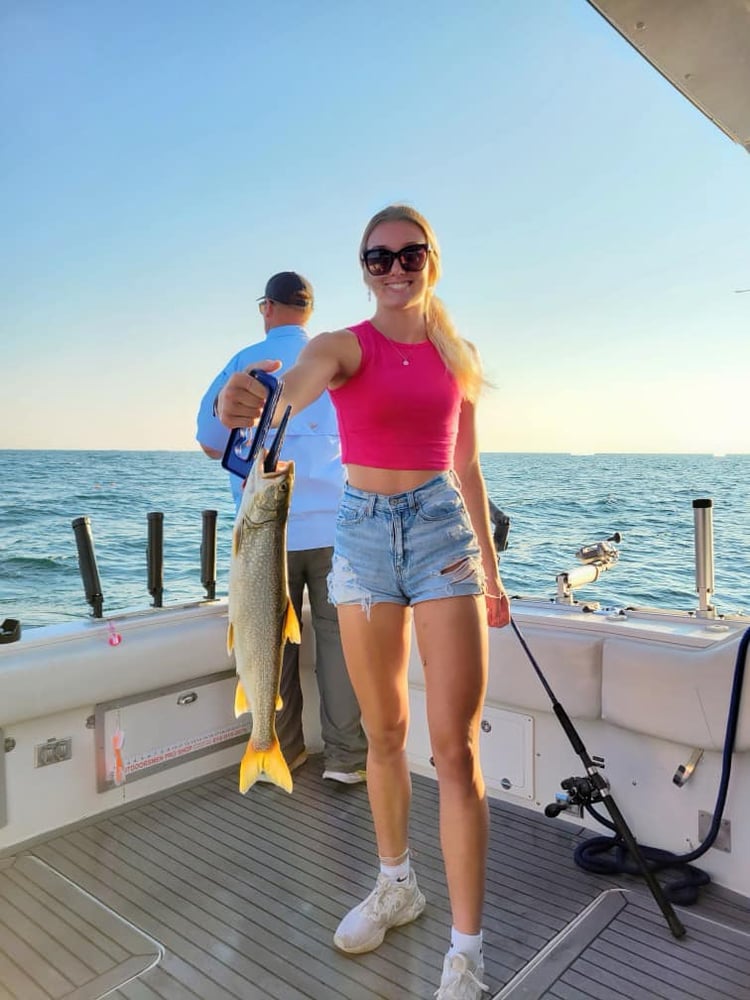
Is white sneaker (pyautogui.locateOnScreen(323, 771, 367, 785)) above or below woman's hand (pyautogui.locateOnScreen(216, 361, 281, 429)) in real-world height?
below

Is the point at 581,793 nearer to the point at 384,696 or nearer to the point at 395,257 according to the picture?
the point at 384,696

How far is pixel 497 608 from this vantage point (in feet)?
7.43

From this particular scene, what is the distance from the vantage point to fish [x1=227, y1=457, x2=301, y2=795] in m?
1.38

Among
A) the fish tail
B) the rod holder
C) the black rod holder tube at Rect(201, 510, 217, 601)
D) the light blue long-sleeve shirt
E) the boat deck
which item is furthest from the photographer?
the black rod holder tube at Rect(201, 510, 217, 601)

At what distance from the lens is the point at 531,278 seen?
25922 millimetres

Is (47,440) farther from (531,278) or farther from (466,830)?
(466,830)

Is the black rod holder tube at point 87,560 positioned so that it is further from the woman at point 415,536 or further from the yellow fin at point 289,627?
the yellow fin at point 289,627

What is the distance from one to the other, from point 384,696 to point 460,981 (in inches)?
29.6

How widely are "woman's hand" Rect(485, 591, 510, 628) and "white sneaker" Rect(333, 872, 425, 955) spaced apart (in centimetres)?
89

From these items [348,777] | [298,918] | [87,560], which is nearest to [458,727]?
[298,918]

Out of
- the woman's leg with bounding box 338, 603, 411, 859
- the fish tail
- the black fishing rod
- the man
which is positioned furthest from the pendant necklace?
the black fishing rod

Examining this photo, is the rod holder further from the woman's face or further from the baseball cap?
the baseball cap

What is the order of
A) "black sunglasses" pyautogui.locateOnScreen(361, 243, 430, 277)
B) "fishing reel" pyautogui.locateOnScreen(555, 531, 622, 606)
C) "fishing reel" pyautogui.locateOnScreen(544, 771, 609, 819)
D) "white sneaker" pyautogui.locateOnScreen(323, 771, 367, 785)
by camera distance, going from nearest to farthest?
"black sunglasses" pyautogui.locateOnScreen(361, 243, 430, 277), "fishing reel" pyautogui.locateOnScreen(544, 771, 609, 819), "fishing reel" pyautogui.locateOnScreen(555, 531, 622, 606), "white sneaker" pyautogui.locateOnScreen(323, 771, 367, 785)

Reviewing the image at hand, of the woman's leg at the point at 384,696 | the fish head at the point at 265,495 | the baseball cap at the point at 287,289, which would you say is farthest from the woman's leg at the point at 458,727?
the baseball cap at the point at 287,289
